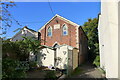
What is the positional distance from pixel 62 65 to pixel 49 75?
3290mm

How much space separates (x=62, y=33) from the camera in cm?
1825

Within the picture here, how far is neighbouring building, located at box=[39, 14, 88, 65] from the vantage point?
56.0 feet

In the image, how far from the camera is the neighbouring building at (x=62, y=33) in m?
17.1

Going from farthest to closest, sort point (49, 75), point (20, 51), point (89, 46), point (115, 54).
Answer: point (89, 46)
point (20, 51)
point (49, 75)
point (115, 54)

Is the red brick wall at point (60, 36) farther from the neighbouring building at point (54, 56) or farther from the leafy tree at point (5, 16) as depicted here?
the leafy tree at point (5, 16)

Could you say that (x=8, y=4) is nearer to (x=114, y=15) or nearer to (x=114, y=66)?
(x=114, y=15)

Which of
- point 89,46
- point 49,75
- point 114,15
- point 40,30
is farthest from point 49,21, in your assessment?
point 114,15

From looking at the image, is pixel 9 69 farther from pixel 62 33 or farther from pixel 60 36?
pixel 62 33

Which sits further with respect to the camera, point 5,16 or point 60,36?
point 60,36

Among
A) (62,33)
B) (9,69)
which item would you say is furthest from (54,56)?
(9,69)

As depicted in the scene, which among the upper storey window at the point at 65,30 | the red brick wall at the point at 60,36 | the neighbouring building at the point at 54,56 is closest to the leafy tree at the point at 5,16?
the neighbouring building at the point at 54,56

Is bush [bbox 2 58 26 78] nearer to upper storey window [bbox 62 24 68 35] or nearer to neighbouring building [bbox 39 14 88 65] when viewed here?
neighbouring building [bbox 39 14 88 65]

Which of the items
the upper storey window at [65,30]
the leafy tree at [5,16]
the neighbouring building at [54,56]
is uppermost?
the upper storey window at [65,30]

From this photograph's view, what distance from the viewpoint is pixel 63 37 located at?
59.4 feet
